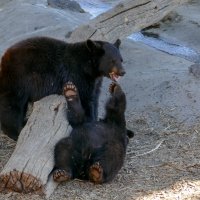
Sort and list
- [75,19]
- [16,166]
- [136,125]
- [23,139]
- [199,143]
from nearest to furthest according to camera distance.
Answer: [16,166], [23,139], [199,143], [136,125], [75,19]

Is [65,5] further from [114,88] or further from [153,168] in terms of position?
[153,168]

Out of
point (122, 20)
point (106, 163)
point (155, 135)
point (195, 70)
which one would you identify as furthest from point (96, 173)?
point (195, 70)

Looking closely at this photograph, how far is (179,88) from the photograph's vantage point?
8312mm

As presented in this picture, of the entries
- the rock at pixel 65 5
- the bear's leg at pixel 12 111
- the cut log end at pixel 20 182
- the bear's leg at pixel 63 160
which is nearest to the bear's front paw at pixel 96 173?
the bear's leg at pixel 63 160

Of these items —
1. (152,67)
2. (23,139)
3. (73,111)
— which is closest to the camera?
(23,139)

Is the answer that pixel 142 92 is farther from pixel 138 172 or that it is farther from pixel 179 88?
pixel 138 172

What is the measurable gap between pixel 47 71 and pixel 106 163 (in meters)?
1.50

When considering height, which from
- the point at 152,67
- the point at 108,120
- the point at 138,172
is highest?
the point at 108,120

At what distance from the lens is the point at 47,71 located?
261 inches

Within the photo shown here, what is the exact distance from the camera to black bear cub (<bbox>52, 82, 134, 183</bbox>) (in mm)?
5605

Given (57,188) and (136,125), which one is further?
(136,125)

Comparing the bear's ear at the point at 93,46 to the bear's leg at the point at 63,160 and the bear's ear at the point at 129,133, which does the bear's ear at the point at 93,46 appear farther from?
the bear's leg at the point at 63,160

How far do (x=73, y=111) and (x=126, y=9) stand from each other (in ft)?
→ 7.39

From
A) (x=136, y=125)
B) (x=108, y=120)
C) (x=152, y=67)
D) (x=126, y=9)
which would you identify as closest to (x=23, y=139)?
(x=108, y=120)
